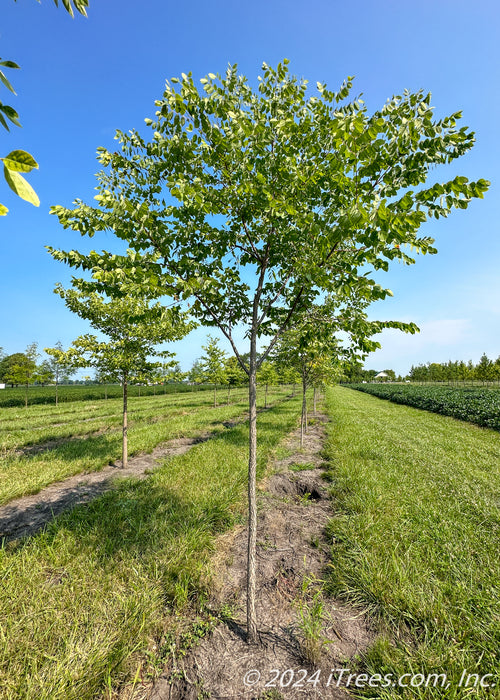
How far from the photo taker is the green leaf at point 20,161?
0.64 meters

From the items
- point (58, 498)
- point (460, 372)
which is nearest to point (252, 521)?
point (58, 498)

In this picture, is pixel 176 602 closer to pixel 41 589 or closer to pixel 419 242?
pixel 41 589

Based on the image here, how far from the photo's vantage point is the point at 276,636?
291 cm

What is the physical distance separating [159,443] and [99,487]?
4559mm

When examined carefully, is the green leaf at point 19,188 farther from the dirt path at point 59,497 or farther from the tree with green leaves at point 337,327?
the dirt path at point 59,497

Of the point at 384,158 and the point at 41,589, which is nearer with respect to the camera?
the point at 384,158

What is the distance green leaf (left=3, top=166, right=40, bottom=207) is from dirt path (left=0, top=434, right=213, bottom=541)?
615 centimetres

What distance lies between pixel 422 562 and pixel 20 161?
5381 millimetres

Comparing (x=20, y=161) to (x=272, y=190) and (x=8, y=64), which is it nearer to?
(x=8, y=64)

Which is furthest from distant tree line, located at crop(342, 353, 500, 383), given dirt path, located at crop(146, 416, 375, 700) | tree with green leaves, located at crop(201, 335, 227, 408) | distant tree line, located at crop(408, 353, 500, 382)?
dirt path, located at crop(146, 416, 375, 700)

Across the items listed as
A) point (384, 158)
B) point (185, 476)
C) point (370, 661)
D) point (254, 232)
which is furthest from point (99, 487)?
point (384, 158)

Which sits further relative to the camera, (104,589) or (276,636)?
(104,589)

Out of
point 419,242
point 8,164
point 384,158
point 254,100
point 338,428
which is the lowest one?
point 338,428

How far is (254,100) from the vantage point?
9.28 ft
